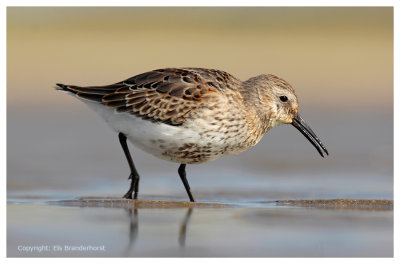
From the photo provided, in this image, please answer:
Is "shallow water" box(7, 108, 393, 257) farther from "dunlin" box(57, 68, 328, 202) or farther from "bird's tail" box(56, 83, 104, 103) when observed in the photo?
"bird's tail" box(56, 83, 104, 103)

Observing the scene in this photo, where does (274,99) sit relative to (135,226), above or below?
above

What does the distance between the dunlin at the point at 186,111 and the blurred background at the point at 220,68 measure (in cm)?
113

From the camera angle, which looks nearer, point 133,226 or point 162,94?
point 133,226

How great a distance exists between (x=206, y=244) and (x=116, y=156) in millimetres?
6220

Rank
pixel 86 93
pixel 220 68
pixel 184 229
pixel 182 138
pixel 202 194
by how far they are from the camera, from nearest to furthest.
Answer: pixel 184 229, pixel 182 138, pixel 86 93, pixel 202 194, pixel 220 68

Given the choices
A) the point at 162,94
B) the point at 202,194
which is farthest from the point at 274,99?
the point at 202,194

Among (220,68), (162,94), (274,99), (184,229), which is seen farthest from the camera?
(220,68)

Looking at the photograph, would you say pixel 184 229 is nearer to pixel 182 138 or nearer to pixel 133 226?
pixel 133 226

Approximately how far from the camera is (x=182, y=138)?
8.89 meters

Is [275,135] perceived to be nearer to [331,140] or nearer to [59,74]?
[331,140]

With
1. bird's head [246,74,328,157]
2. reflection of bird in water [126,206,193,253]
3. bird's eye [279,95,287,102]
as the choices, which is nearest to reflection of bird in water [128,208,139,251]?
reflection of bird in water [126,206,193,253]

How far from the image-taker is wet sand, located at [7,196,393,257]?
678 centimetres

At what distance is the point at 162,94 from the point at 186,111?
448mm

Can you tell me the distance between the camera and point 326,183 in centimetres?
1109
